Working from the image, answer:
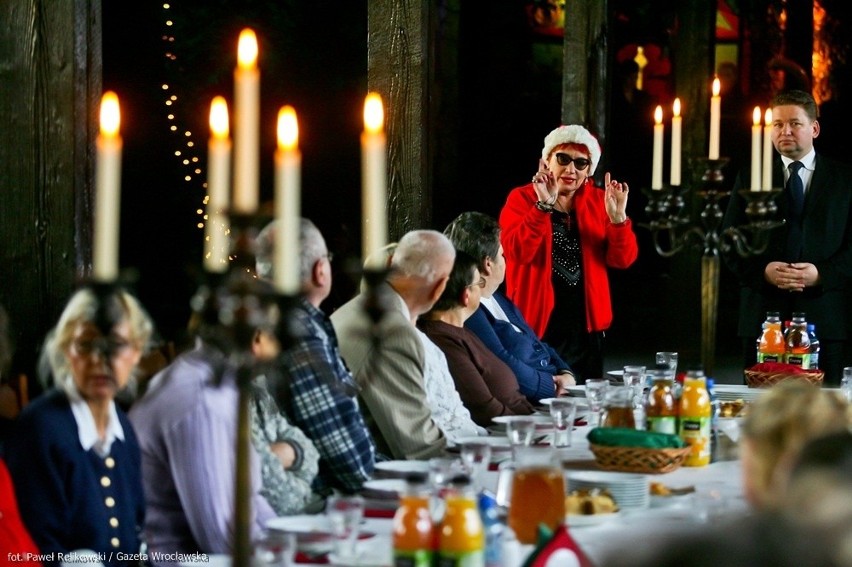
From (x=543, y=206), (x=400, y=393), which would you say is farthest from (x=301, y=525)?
(x=543, y=206)

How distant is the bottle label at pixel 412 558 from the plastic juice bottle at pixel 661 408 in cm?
154

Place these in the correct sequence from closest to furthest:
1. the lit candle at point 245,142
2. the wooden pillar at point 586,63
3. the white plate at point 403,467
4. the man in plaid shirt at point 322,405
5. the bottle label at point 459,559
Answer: the lit candle at point 245,142 → the bottle label at point 459,559 → the white plate at point 403,467 → the man in plaid shirt at point 322,405 → the wooden pillar at point 586,63

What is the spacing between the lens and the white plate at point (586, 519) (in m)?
2.64

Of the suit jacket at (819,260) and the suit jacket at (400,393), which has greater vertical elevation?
the suit jacket at (819,260)

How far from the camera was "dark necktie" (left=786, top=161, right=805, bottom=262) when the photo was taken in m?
5.97

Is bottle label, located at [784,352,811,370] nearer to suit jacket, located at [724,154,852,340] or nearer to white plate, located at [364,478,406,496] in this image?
suit jacket, located at [724,154,852,340]

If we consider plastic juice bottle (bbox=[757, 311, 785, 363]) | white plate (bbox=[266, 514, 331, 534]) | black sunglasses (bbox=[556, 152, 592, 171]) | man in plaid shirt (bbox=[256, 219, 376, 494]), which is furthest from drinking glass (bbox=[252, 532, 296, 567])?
black sunglasses (bbox=[556, 152, 592, 171])

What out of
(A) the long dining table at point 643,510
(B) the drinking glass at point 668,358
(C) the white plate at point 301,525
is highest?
(B) the drinking glass at point 668,358

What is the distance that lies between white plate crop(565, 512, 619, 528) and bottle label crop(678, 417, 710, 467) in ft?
2.69

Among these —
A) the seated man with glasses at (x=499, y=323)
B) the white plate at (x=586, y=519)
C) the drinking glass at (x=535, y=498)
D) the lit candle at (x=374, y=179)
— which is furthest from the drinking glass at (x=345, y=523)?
the seated man with glasses at (x=499, y=323)

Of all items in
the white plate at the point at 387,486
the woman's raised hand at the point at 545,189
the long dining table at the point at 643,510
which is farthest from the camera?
the woman's raised hand at the point at 545,189

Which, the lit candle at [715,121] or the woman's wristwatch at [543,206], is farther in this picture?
the woman's wristwatch at [543,206]

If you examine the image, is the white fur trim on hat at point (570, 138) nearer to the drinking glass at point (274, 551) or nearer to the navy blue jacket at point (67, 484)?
the navy blue jacket at point (67, 484)

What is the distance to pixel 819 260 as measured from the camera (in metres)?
5.94
